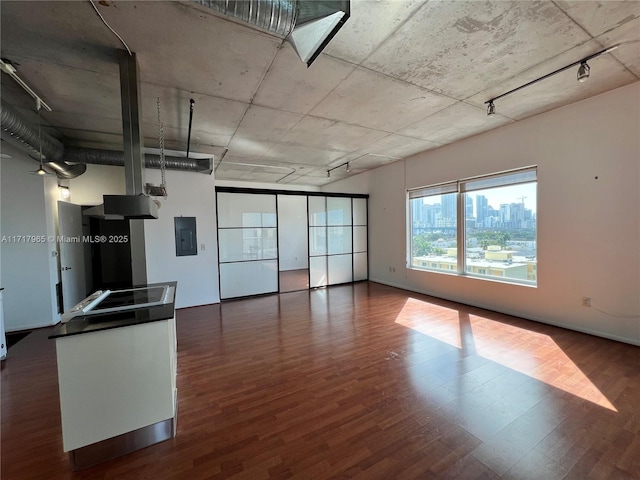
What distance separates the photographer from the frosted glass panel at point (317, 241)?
6669 millimetres

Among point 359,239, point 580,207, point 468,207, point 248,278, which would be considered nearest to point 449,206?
point 468,207

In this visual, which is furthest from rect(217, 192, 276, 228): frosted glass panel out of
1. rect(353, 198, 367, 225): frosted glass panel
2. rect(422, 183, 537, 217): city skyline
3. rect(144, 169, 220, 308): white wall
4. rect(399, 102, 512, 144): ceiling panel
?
rect(422, 183, 537, 217): city skyline

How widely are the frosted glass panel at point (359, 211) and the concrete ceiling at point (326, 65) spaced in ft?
9.71

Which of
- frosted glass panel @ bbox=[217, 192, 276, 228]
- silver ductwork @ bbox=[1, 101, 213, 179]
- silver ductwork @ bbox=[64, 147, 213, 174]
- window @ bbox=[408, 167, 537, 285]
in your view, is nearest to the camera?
silver ductwork @ bbox=[1, 101, 213, 179]

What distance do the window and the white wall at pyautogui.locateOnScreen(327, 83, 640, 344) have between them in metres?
0.18

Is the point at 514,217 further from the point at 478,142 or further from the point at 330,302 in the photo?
the point at 330,302

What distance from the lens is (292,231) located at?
384 inches

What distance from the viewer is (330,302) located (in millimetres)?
5352

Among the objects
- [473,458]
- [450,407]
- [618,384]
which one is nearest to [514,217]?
[618,384]

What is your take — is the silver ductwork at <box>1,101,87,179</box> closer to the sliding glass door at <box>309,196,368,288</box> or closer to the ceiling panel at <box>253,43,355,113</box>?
the ceiling panel at <box>253,43,355,113</box>

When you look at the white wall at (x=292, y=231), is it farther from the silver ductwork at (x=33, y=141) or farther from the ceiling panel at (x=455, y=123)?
the silver ductwork at (x=33, y=141)

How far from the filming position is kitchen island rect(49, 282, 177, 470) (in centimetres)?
164

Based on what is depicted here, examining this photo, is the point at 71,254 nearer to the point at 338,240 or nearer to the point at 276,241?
the point at 276,241

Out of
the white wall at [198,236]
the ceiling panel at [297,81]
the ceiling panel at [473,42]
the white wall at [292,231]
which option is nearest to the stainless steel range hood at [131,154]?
the ceiling panel at [297,81]
